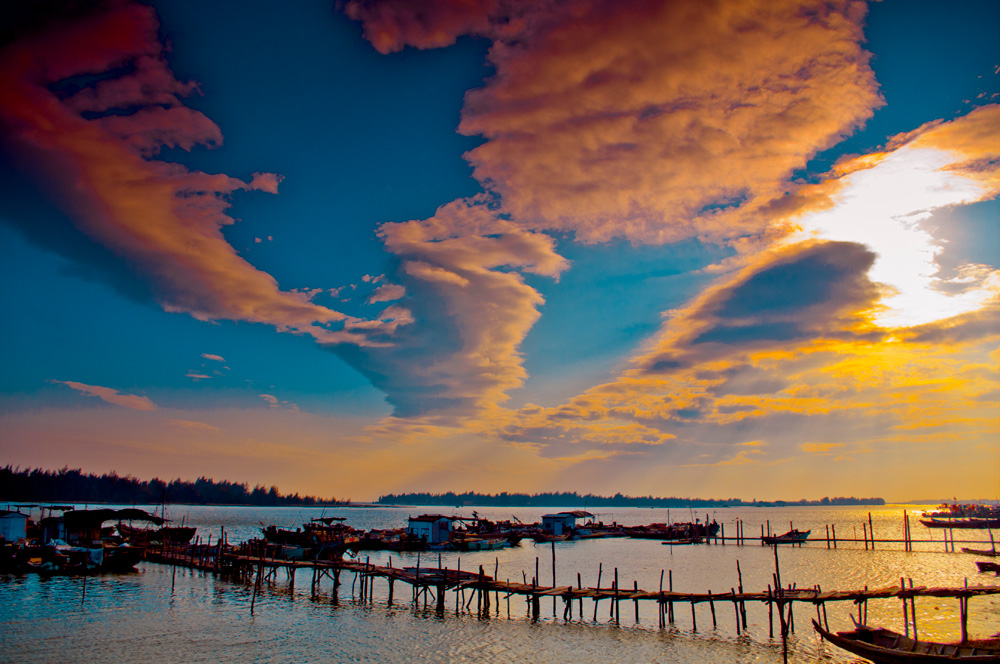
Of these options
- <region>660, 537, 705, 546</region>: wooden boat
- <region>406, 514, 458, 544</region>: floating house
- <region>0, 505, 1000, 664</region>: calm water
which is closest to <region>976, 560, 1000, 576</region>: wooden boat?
<region>0, 505, 1000, 664</region>: calm water

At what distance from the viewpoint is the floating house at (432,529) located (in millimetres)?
76188

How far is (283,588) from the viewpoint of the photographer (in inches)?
1825

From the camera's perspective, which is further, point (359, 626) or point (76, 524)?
point (76, 524)

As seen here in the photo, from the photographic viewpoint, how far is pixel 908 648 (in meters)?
22.8

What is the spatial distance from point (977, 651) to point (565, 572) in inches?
1585

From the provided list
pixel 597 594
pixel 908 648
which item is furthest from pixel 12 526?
pixel 908 648

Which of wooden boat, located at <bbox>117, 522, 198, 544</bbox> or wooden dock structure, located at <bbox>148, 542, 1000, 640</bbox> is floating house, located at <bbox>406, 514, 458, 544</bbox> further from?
wooden boat, located at <bbox>117, 522, 198, 544</bbox>

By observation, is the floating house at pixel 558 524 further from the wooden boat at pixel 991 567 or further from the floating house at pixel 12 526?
the floating house at pixel 12 526

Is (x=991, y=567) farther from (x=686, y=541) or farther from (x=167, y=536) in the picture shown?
(x=167, y=536)

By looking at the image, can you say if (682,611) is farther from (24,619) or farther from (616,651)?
(24,619)

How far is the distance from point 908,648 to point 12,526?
71.6 metres

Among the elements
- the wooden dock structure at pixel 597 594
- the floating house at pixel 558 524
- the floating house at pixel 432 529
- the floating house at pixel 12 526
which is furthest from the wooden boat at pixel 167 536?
the floating house at pixel 558 524

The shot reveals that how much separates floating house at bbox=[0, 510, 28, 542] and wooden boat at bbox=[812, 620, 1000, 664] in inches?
2698

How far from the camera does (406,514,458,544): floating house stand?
250 ft
